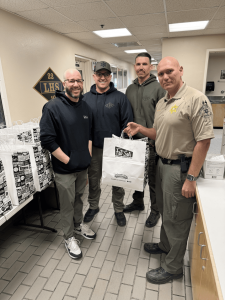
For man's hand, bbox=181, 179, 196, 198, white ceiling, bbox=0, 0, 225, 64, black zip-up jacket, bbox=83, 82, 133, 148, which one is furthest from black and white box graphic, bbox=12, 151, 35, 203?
white ceiling, bbox=0, 0, 225, 64

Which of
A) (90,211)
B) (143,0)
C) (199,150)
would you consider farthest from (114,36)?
→ (199,150)

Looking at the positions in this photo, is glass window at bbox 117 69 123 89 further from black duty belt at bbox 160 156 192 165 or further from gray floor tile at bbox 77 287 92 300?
gray floor tile at bbox 77 287 92 300

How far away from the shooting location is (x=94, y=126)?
2.25m

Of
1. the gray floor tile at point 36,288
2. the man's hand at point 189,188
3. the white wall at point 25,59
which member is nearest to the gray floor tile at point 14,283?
the gray floor tile at point 36,288

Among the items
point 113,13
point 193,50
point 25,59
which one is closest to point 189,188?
point 113,13

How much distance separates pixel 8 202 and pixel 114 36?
4.50 meters

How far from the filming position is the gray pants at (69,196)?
6.42 ft

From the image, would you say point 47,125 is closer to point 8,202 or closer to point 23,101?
point 8,202

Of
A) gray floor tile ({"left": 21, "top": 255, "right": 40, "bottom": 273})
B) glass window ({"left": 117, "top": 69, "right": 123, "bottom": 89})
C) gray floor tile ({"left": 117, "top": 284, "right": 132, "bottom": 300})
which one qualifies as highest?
glass window ({"left": 117, "top": 69, "right": 123, "bottom": 89})

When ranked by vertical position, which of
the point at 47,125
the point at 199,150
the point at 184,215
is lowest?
the point at 184,215

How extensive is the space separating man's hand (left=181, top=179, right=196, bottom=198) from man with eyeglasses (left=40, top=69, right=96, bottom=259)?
958 millimetres

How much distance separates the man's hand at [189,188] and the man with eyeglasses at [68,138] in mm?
958

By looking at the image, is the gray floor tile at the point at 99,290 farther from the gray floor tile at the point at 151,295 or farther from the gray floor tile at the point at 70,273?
the gray floor tile at the point at 151,295

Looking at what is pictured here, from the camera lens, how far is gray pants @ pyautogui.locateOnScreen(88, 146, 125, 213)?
7.78ft
